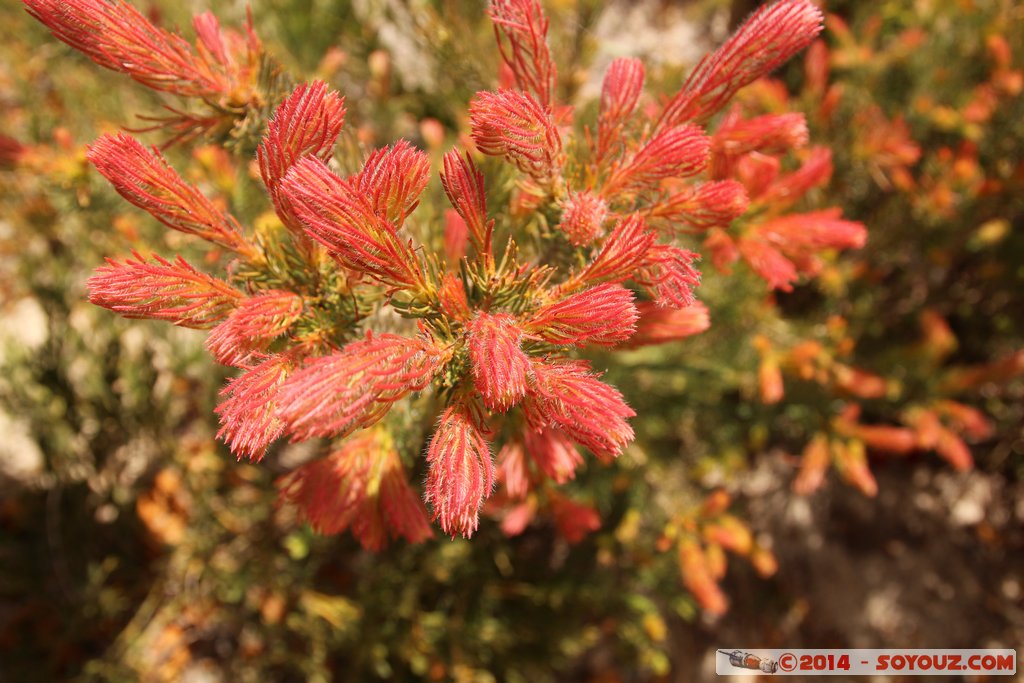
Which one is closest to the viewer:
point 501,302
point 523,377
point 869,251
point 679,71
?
point 523,377

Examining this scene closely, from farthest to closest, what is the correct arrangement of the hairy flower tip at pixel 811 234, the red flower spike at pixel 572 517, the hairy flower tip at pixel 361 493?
the red flower spike at pixel 572 517, the hairy flower tip at pixel 811 234, the hairy flower tip at pixel 361 493

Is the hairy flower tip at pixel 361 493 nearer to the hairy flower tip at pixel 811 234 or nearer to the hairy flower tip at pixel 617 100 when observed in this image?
the hairy flower tip at pixel 617 100

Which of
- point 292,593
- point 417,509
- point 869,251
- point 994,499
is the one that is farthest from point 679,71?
point 994,499

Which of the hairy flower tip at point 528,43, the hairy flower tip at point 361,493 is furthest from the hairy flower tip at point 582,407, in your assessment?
the hairy flower tip at point 528,43

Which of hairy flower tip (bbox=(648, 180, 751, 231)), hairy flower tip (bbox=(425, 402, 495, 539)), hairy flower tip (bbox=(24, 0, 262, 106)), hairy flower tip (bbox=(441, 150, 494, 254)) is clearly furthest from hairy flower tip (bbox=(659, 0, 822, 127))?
hairy flower tip (bbox=(24, 0, 262, 106))

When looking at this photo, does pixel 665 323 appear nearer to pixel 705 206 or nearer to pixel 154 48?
pixel 705 206

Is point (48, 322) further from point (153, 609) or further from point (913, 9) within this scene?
point (913, 9)
